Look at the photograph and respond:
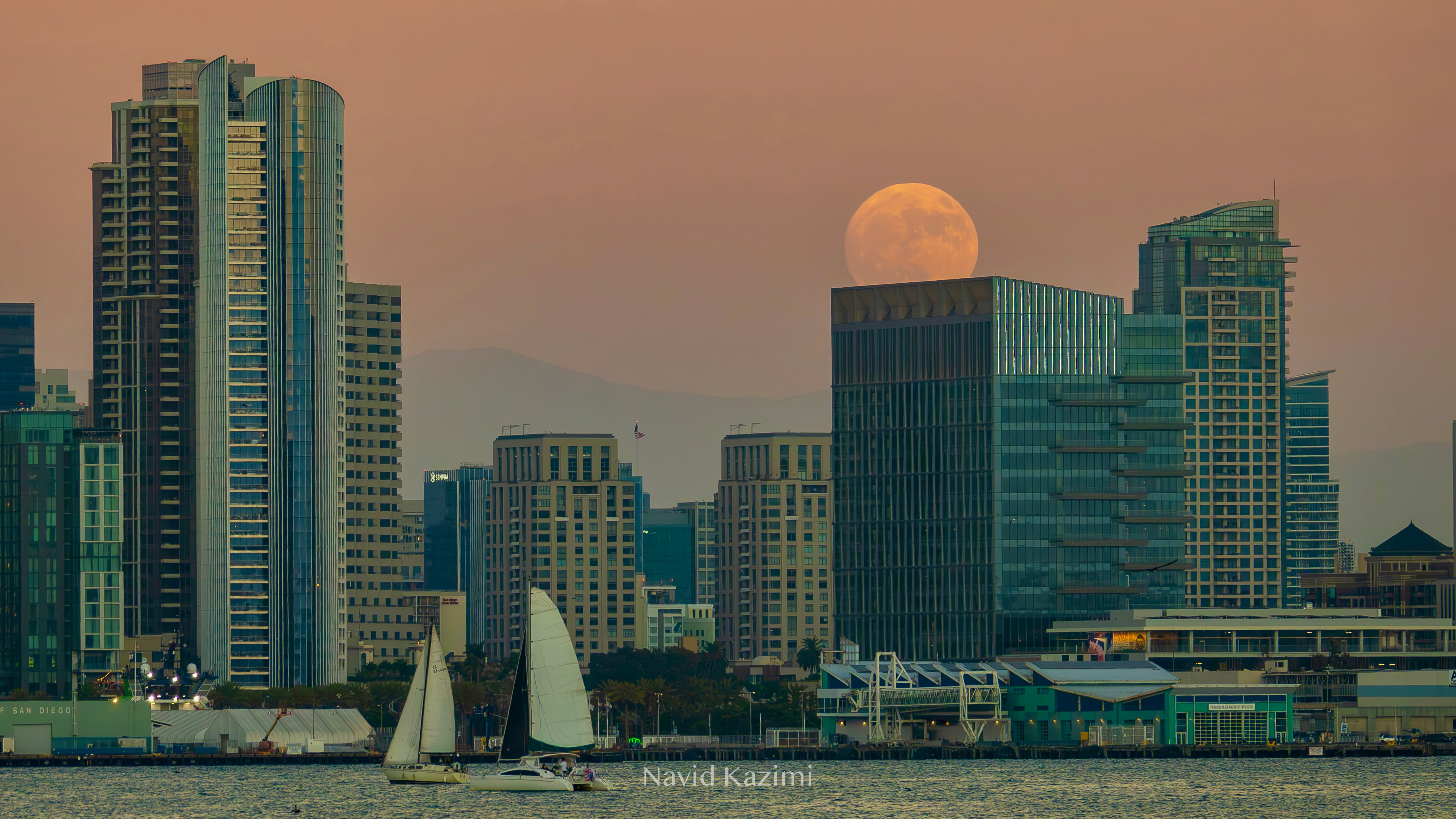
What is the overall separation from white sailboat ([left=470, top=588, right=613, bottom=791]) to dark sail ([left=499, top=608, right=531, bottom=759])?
5 cm

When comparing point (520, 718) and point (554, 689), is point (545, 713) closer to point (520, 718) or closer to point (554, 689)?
point (554, 689)

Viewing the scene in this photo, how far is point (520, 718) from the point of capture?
18462cm

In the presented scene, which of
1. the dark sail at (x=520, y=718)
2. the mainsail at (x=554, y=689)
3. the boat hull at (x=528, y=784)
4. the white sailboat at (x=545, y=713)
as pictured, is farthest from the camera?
the boat hull at (x=528, y=784)

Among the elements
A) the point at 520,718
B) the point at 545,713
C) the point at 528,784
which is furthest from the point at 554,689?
the point at 528,784

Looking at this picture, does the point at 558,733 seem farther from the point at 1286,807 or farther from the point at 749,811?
the point at 1286,807

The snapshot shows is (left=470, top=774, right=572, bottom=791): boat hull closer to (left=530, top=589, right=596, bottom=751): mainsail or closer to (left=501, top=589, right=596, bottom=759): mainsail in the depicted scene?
(left=501, top=589, right=596, bottom=759): mainsail

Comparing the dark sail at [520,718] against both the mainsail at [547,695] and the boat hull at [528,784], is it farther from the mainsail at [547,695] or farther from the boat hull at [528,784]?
the boat hull at [528,784]

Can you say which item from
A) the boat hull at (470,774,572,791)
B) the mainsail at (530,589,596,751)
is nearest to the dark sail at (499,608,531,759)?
the mainsail at (530,589,596,751)

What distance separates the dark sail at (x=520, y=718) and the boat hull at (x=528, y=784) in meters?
2.04

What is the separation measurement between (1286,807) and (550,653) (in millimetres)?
61286

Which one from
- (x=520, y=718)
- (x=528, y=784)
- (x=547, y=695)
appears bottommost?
(x=528, y=784)

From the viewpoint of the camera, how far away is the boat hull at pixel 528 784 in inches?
7224

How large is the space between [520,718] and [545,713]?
3265 mm

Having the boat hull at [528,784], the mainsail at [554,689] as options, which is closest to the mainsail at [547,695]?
the mainsail at [554,689]
